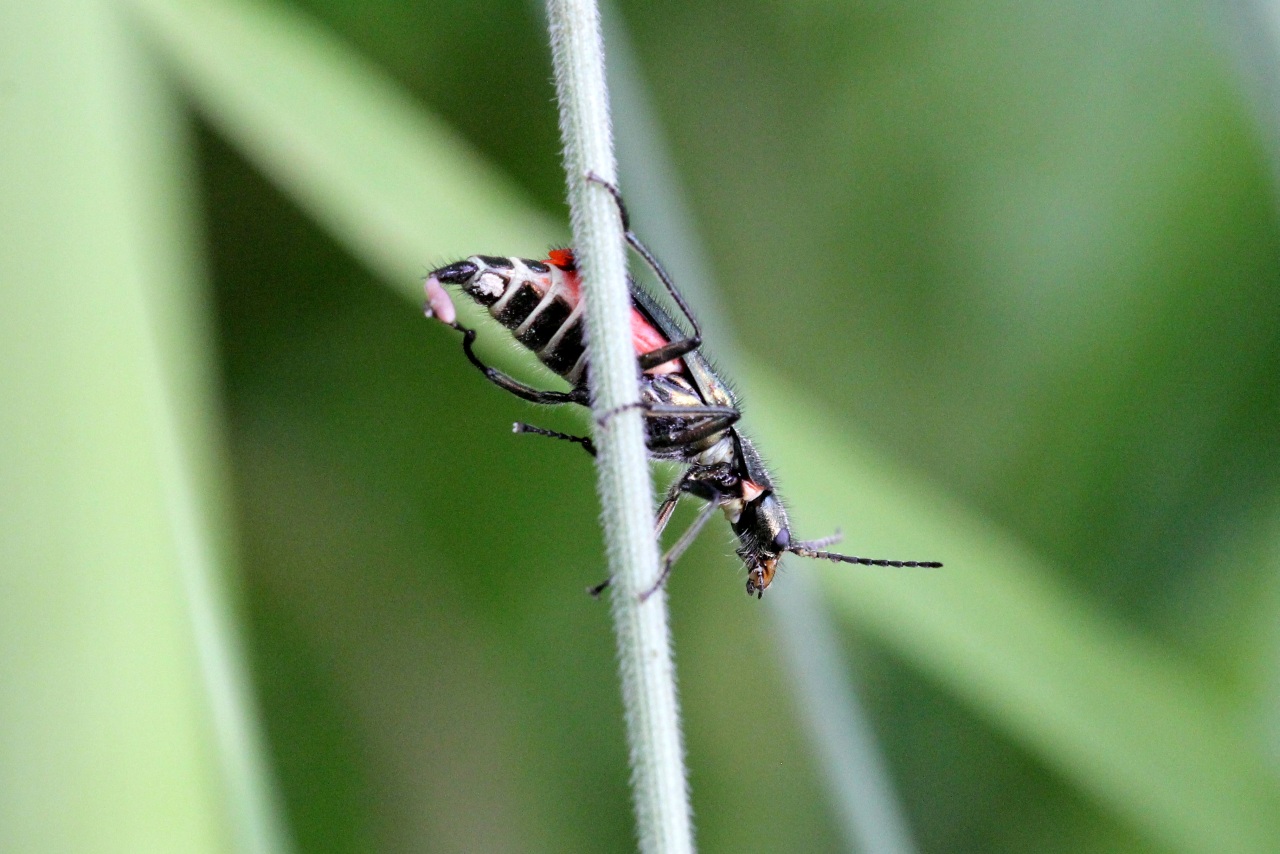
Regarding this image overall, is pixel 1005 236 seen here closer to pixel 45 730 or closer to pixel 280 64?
pixel 280 64

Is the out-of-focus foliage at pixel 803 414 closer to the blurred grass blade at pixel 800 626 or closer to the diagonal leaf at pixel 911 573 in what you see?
the diagonal leaf at pixel 911 573

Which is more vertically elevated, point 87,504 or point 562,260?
point 562,260

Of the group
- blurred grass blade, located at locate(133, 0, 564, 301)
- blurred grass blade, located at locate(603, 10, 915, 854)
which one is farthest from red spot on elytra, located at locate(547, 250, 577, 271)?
blurred grass blade, located at locate(603, 10, 915, 854)

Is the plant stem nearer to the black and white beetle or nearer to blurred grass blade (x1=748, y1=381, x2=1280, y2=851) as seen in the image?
the black and white beetle

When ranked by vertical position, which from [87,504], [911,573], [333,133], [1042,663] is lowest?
[1042,663]

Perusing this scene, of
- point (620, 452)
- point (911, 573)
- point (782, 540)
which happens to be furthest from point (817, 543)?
point (620, 452)

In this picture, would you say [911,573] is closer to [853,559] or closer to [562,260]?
[853,559]

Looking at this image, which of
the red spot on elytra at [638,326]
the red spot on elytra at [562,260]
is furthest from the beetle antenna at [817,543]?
the red spot on elytra at [562,260]

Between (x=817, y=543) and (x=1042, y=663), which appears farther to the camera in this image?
(x=817, y=543)
